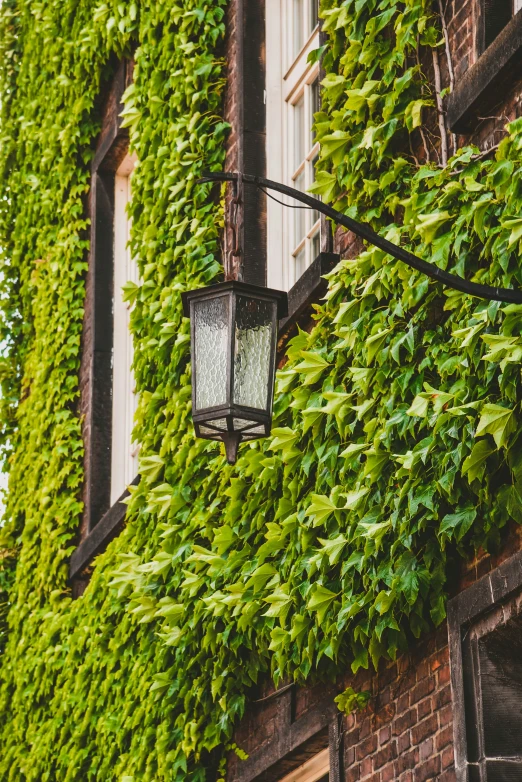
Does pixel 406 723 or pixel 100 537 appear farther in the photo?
pixel 100 537

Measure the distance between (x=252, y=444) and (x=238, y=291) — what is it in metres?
1.99

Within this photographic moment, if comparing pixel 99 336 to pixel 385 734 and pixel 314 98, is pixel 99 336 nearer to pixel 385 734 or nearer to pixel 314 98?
pixel 314 98

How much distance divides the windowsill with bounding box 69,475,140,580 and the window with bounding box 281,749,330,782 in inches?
113

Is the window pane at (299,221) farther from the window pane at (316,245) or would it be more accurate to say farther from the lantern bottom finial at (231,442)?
the lantern bottom finial at (231,442)

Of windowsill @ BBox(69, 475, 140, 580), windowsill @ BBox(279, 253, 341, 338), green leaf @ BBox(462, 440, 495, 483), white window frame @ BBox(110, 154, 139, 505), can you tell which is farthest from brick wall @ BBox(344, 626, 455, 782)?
white window frame @ BBox(110, 154, 139, 505)

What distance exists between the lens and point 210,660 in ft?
26.4

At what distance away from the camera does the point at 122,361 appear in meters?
11.9

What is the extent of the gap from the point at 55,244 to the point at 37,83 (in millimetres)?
1842

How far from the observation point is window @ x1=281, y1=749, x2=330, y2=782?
738 centimetres

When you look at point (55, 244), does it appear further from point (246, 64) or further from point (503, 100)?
point (503, 100)

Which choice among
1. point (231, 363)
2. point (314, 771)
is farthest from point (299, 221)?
point (231, 363)

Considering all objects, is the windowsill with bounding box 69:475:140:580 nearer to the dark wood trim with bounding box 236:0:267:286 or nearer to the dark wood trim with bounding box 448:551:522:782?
the dark wood trim with bounding box 236:0:267:286

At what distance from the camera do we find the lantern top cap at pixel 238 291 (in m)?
5.98

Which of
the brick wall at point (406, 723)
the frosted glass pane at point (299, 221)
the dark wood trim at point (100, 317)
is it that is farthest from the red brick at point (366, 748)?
the dark wood trim at point (100, 317)
